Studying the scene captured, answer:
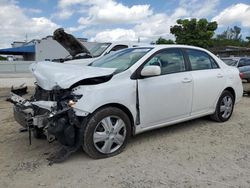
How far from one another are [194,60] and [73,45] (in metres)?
6.53

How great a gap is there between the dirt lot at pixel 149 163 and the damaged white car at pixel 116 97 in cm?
27

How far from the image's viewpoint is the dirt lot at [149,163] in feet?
12.1

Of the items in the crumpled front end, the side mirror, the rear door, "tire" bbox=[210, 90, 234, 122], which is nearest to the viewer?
the crumpled front end

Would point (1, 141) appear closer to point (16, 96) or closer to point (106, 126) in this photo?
point (16, 96)

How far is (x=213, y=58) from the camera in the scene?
6176 mm

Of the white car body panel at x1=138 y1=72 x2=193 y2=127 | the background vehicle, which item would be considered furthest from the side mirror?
the background vehicle

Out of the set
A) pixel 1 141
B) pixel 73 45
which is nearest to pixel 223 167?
pixel 1 141

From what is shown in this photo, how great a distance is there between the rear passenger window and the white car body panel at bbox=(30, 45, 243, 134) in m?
0.11

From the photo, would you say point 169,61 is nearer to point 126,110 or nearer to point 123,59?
point 123,59

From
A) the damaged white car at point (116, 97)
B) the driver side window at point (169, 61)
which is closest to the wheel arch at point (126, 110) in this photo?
the damaged white car at point (116, 97)

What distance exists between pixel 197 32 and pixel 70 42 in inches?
1112

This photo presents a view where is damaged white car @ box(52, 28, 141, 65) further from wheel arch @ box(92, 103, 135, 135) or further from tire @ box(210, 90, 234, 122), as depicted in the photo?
wheel arch @ box(92, 103, 135, 135)

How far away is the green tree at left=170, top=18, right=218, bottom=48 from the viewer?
36.6 meters

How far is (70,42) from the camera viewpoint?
11.2 meters
